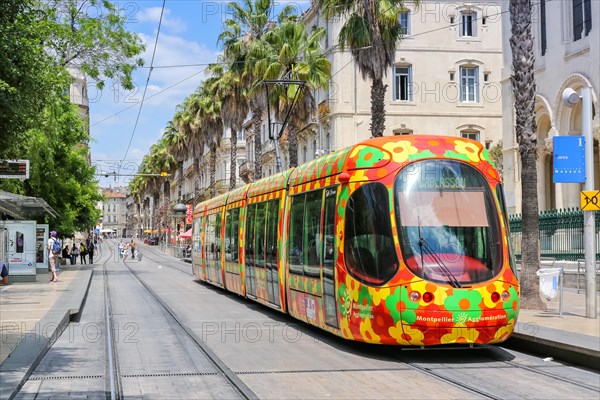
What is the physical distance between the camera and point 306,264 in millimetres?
14328

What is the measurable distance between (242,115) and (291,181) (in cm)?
3196

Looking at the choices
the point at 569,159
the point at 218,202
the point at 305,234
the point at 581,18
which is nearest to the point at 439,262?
the point at 305,234

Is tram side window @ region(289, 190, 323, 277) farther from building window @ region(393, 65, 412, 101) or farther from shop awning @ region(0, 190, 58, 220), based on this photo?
building window @ region(393, 65, 412, 101)

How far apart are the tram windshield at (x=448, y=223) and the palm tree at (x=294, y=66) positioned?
2224 cm

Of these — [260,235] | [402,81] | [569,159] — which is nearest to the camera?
[569,159]

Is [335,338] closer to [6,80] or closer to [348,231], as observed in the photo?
[348,231]

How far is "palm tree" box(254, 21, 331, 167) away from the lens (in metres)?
34.5

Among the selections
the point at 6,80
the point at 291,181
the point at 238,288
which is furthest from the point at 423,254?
the point at 238,288

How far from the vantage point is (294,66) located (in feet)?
114

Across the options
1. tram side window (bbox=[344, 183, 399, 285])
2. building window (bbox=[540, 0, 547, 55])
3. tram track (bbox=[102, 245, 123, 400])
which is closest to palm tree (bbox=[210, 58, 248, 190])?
building window (bbox=[540, 0, 547, 55])

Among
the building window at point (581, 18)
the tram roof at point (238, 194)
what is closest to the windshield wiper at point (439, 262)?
the tram roof at point (238, 194)

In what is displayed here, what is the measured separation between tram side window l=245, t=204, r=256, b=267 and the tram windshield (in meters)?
8.00

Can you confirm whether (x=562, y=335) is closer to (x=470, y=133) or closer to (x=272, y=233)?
(x=272, y=233)

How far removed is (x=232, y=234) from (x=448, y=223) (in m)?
→ 11.3
